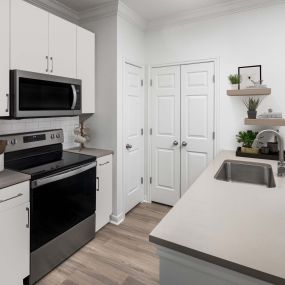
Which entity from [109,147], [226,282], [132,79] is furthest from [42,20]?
[226,282]

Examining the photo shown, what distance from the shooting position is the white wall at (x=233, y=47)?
2512 mm

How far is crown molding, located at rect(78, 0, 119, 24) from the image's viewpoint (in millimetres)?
2551

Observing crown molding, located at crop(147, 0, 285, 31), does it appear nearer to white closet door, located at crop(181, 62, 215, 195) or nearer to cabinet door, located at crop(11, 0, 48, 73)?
white closet door, located at crop(181, 62, 215, 195)

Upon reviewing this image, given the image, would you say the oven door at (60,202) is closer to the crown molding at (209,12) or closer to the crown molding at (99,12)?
the crown molding at (99,12)

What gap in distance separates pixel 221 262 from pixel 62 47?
224 centimetres

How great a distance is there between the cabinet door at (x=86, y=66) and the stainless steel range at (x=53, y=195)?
500mm

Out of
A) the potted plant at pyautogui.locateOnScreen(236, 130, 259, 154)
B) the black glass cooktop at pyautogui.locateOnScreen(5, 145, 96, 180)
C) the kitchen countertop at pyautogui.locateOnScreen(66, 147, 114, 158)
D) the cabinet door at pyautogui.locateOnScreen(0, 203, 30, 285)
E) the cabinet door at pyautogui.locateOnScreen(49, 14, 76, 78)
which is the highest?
the cabinet door at pyautogui.locateOnScreen(49, 14, 76, 78)

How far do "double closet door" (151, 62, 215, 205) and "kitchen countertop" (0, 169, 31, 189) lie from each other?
1.96m

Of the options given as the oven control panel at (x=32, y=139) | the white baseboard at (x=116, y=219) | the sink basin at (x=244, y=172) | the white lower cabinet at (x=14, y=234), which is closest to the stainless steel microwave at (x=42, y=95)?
the oven control panel at (x=32, y=139)

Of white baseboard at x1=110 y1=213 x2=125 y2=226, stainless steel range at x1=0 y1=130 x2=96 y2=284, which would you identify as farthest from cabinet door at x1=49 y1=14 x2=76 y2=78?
white baseboard at x1=110 y1=213 x2=125 y2=226

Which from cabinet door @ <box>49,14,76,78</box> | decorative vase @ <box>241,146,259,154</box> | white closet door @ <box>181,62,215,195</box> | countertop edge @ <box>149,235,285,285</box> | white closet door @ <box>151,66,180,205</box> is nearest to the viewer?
countertop edge @ <box>149,235,285,285</box>

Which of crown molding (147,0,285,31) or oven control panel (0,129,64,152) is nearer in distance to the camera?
oven control panel (0,129,64,152)

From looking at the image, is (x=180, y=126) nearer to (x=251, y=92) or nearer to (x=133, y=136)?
(x=133, y=136)

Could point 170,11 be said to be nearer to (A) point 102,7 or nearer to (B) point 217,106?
(A) point 102,7
